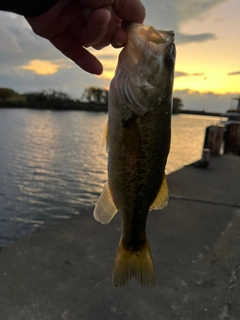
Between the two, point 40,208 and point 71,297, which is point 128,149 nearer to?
point 71,297

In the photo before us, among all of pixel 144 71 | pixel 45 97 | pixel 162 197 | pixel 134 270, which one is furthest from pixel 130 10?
pixel 45 97

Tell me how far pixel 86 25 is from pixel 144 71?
499 millimetres

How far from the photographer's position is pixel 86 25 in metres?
2.14

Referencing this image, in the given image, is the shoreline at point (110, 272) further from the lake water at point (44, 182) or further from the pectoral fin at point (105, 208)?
the lake water at point (44, 182)

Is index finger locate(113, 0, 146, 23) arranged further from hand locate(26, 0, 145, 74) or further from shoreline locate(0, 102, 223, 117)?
shoreline locate(0, 102, 223, 117)

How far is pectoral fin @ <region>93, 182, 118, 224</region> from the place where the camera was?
2.22 meters

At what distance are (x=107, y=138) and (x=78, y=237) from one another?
339cm

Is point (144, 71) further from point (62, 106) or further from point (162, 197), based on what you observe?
point (62, 106)

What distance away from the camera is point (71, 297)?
3689 millimetres

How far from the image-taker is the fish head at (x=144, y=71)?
1.97 meters

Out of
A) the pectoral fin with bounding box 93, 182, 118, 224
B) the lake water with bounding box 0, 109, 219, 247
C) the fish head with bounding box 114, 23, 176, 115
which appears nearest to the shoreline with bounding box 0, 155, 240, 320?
the pectoral fin with bounding box 93, 182, 118, 224

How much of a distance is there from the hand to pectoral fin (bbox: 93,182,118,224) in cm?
90

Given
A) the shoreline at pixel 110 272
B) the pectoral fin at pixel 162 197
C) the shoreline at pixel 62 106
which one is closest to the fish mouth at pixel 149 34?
the pectoral fin at pixel 162 197

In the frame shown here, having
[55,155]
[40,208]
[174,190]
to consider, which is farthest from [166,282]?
[55,155]
